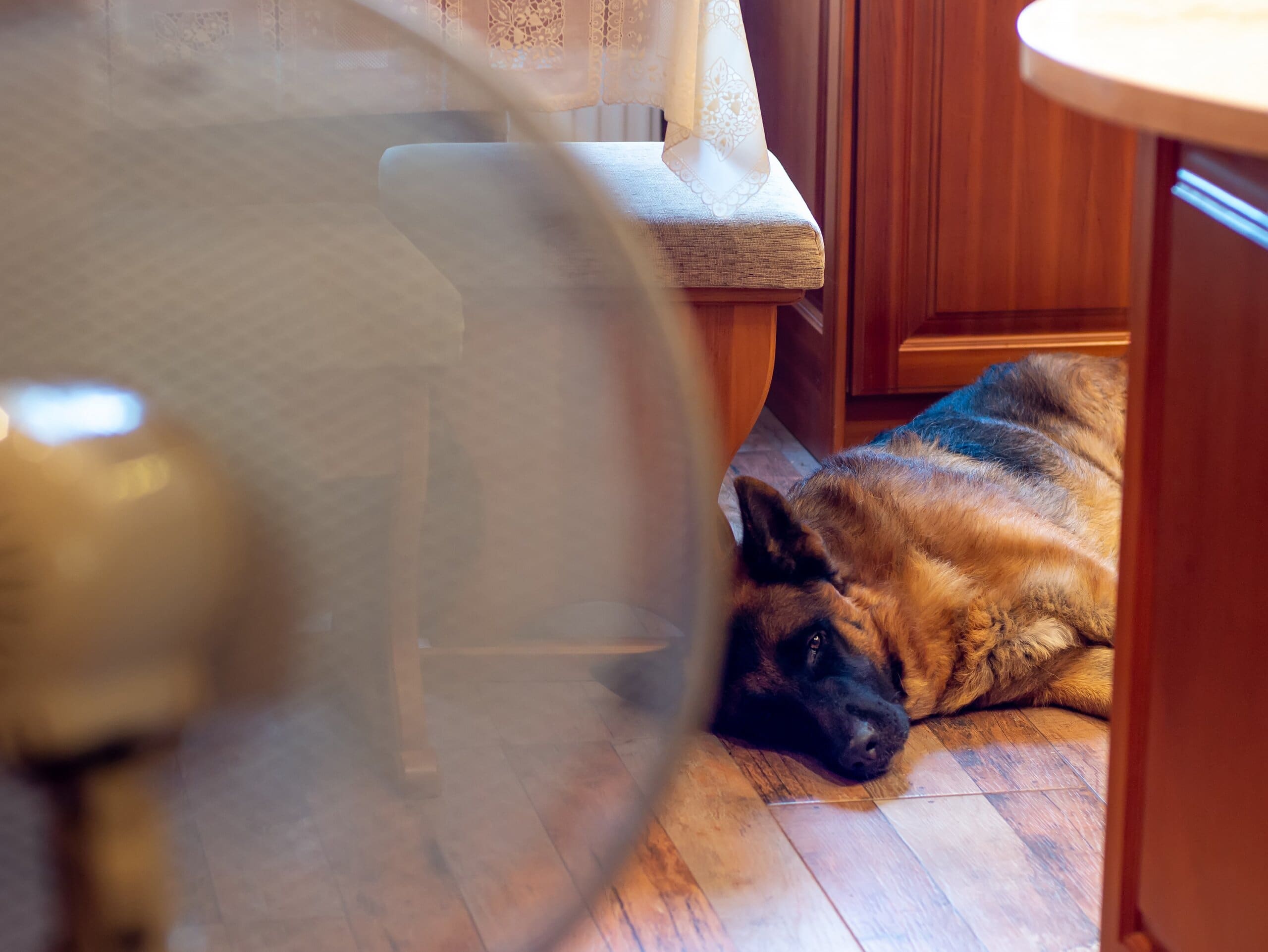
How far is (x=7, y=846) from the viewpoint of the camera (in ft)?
1.37

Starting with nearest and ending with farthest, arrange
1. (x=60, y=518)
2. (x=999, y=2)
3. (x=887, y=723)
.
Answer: (x=60, y=518) < (x=887, y=723) < (x=999, y=2)

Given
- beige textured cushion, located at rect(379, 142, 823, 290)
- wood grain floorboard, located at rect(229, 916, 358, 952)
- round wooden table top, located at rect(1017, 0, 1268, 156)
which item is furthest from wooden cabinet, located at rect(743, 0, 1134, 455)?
wood grain floorboard, located at rect(229, 916, 358, 952)

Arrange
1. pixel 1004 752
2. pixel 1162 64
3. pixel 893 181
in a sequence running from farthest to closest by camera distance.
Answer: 1. pixel 893 181
2. pixel 1004 752
3. pixel 1162 64

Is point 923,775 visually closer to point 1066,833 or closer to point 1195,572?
point 1066,833

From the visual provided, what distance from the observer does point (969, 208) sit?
2406mm

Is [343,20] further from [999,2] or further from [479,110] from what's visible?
[999,2]

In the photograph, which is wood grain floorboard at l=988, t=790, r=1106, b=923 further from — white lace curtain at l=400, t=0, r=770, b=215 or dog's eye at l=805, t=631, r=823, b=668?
white lace curtain at l=400, t=0, r=770, b=215

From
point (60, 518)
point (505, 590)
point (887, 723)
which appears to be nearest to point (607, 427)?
point (505, 590)

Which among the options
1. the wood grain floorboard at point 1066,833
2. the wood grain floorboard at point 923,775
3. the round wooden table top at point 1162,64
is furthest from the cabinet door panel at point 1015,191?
the round wooden table top at point 1162,64

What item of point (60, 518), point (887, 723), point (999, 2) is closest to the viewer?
point (60, 518)

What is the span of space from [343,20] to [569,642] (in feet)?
0.70

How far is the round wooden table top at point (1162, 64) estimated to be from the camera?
2.09 ft

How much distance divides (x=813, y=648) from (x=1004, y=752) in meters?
0.28

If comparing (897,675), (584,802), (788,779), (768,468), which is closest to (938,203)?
(768,468)
